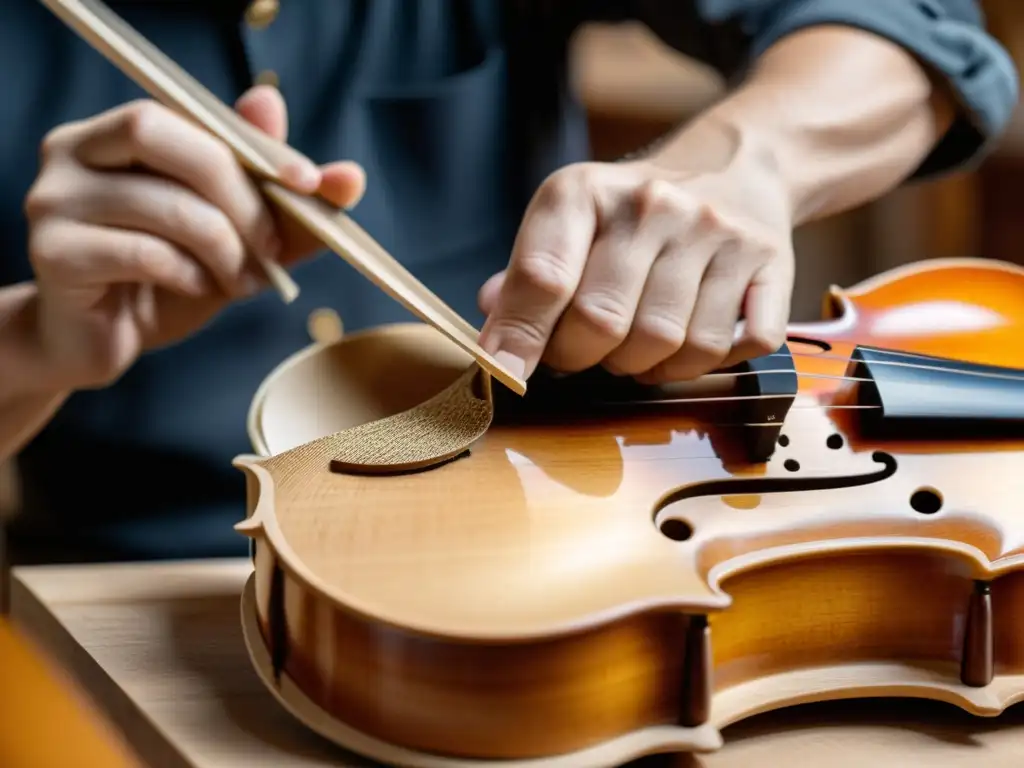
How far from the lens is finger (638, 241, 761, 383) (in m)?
0.49

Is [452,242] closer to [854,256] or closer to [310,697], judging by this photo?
[310,697]

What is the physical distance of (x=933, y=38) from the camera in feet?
2.46

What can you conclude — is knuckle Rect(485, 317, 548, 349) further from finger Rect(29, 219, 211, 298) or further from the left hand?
finger Rect(29, 219, 211, 298)

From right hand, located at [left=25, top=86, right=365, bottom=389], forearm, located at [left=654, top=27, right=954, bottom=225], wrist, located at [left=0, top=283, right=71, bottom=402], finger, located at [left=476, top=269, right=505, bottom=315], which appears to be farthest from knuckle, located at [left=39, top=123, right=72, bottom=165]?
forearm, located at [left=654, top=27, right=954, bottom=225]

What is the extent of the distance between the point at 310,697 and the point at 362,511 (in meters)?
0.07

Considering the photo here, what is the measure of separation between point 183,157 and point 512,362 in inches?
6.5

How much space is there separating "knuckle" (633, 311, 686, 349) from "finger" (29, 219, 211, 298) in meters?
0.20

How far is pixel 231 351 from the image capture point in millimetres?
759

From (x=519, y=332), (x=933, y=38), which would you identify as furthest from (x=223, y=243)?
(x=933, y=38)

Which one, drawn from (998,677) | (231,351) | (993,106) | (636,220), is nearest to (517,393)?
(636,220)

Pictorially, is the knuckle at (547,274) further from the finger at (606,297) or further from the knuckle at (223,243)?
the knuckle at (223,243)

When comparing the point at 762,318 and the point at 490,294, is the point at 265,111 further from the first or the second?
the point at 762,318

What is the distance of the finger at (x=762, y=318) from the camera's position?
1.61 ft

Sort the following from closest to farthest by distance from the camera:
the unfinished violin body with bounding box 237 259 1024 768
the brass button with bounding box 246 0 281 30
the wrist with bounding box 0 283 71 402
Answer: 1. the unfinished violin body with bounding box 237 259 1024 768
2. the wrist with bounding box 0 283 71 402
3. the brass button with bounding box 246 0 281 30
